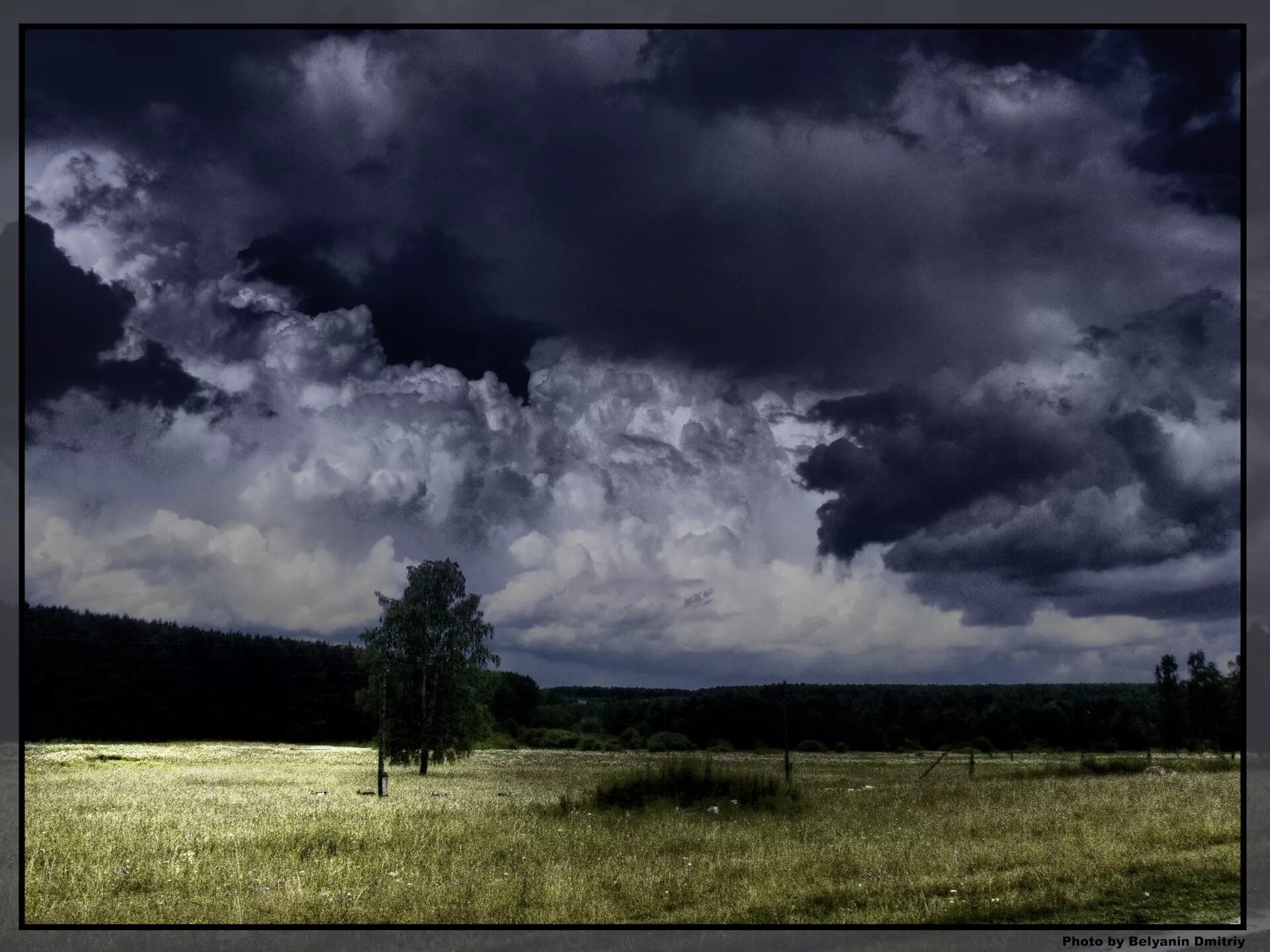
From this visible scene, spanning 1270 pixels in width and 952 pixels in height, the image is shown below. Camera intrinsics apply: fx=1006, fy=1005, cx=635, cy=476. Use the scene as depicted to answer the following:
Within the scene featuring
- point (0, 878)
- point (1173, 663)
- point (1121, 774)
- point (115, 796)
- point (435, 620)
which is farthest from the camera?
point (1173, 663)

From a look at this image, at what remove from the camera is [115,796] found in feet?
87.2

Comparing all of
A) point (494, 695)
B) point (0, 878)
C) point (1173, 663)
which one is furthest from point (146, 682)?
point (1173, 663)

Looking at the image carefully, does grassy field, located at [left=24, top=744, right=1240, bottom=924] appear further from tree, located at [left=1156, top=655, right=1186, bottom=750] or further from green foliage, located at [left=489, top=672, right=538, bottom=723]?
tree, located at [left=1156, top=655, right=1186, bottom=750]

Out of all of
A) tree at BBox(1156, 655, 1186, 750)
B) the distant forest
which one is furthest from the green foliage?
tree at BBox(1156, 655, 1186, 750)

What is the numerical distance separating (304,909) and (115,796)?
39.8 ft

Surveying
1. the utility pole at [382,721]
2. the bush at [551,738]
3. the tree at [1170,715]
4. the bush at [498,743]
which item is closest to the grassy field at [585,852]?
the utility pole at [382,721]

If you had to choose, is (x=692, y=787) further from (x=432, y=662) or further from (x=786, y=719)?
(x=432, y=662)

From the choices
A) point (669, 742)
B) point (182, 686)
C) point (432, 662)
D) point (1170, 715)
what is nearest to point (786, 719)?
point (669, 742)

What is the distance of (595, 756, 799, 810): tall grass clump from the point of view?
1065 inches

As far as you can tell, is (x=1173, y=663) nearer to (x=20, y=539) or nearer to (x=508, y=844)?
(x=508, y=844)

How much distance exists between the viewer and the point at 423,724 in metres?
31.8

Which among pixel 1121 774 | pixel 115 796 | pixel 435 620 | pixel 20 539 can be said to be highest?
pixel 20 539

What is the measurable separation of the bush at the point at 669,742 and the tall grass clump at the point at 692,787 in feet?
21.4

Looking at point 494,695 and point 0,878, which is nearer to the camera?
point 0,878
